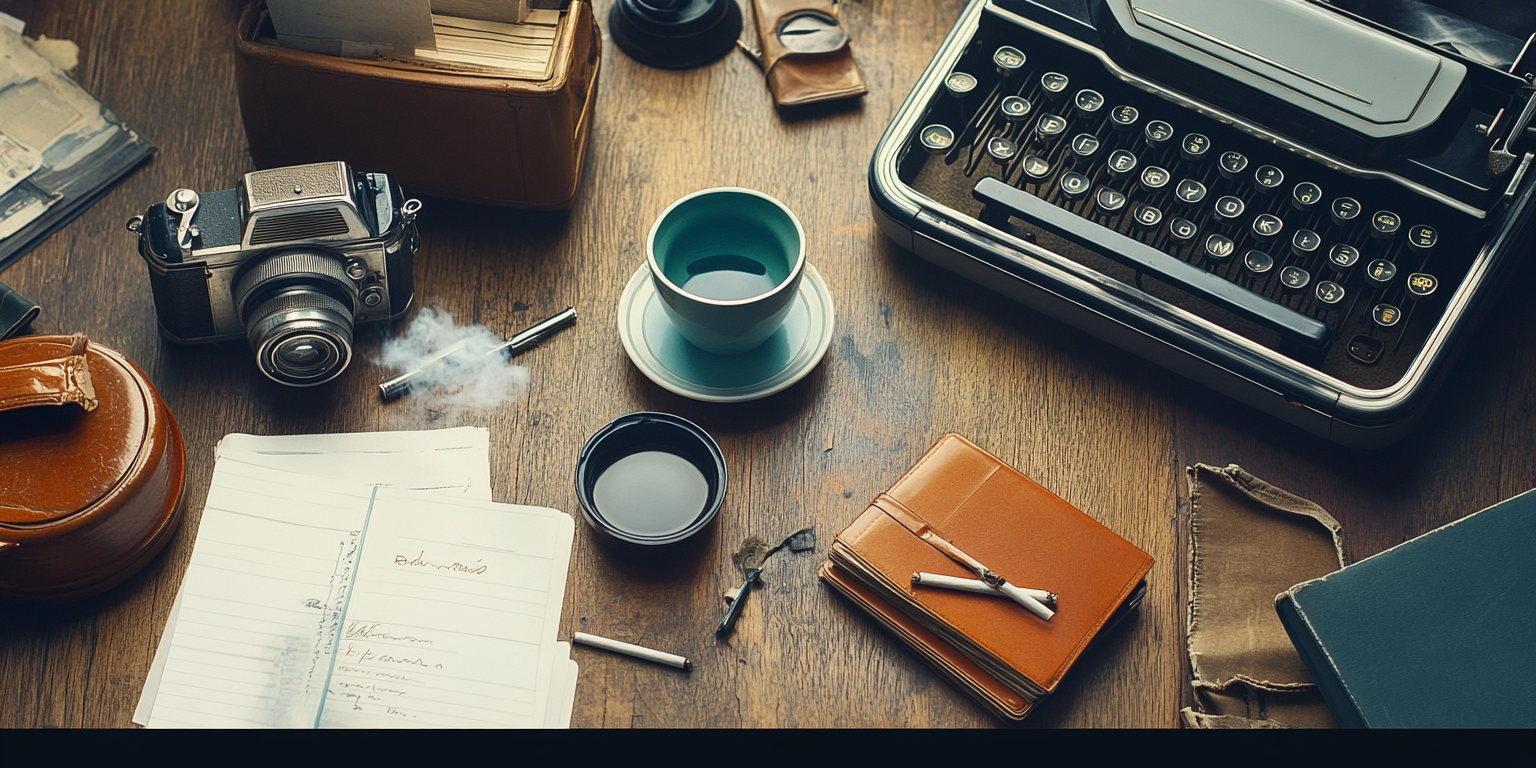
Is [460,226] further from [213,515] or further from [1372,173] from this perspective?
[1372,173]

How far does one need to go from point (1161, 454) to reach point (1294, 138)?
341 millimetres

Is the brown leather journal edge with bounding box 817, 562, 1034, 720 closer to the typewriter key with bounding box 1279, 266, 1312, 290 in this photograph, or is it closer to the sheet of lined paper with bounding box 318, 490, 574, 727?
the sheet of lined paper with bounding box 318, 490, 574, 727


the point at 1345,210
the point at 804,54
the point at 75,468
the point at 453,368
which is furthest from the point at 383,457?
the point at 1345,210

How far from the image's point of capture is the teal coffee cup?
0.97m

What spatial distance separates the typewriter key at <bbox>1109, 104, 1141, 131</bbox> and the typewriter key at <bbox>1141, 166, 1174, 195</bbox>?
54 millimetres

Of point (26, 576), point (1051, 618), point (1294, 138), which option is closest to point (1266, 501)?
point (1051, 618)

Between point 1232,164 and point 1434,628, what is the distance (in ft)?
1.57

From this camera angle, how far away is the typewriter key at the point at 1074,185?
3.61 feet

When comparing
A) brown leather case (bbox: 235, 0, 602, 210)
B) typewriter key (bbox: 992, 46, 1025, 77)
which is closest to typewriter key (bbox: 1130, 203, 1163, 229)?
typewriter key (bbox: 992, 46, 1025, 77)

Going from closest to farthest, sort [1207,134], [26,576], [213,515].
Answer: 1. [26,576]
2. [213,515]
3. [1207,134]

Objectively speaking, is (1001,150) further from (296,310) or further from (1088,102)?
(296,310)

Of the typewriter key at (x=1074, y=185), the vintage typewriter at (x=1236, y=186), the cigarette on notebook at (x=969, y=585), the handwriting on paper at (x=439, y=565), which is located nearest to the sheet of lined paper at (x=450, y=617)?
the handwriting on paper at (x=439, y=565)

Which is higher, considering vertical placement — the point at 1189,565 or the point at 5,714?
the point at 1189,565

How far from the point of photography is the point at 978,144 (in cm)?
118
